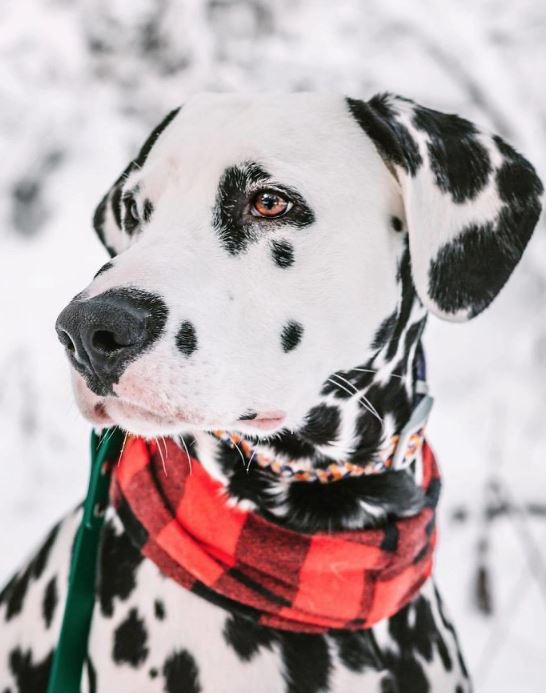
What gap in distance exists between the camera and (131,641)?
150 centimetres

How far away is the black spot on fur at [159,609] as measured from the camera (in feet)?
4.91

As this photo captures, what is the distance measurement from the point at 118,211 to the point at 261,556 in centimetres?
83

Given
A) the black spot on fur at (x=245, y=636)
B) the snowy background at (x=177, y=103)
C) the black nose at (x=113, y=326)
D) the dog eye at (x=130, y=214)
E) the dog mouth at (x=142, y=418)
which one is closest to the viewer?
the black nose at (x=113, y=326)

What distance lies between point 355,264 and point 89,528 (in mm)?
729

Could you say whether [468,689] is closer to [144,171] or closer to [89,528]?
[89,528]

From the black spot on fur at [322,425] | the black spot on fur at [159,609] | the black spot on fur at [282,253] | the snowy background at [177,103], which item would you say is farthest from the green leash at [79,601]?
the snowy background at [177,103]

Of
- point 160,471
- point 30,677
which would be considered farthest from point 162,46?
point 30,677

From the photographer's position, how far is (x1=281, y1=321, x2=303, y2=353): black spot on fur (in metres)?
1.35

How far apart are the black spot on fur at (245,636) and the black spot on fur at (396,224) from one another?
2.59 feet

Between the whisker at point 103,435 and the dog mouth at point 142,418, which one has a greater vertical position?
the dog mouth at point 142,418

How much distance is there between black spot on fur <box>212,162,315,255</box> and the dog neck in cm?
28

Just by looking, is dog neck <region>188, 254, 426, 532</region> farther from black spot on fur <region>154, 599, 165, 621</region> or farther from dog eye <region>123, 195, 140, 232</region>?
dog eye <region>123, 195, 140, 232</region>

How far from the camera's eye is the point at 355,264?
1.40 meters

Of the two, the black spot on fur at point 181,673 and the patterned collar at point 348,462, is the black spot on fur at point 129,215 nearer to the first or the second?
the patterned collar at point 348,462
